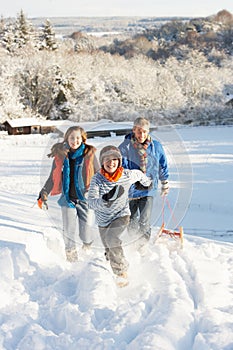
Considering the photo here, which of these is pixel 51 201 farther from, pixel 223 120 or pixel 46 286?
pixel 223 120

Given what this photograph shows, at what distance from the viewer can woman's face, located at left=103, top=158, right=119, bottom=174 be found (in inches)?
152

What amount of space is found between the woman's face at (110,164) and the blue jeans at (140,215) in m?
0.94

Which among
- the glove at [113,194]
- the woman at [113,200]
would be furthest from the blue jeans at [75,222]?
the glove at [113,194]

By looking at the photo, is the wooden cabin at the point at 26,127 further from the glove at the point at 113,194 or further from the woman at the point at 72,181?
the glove at the point at 113,194

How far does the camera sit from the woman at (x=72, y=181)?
4.26 metres

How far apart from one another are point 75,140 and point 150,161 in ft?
2.87

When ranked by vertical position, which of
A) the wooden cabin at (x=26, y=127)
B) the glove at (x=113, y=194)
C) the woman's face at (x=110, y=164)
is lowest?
the wooden cabin at (x=26, y=127)

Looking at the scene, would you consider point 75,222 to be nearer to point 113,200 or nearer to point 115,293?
point 113,200

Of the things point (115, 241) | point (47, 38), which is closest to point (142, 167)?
point (115, 241)

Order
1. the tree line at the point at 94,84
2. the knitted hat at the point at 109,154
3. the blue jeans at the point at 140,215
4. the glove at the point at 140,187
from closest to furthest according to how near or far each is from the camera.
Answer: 1. the knitted hat at the point at 109,154
2. the glove at the point at 140,187
3. the blue jeans at the point at 140,215
4. the tree line at the point at 94,84

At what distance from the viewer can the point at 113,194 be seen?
4.02 metres

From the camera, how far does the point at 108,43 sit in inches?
3314

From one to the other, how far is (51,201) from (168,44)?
78.2 meters

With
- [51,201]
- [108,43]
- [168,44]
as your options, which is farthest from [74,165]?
Result: [108,43]
